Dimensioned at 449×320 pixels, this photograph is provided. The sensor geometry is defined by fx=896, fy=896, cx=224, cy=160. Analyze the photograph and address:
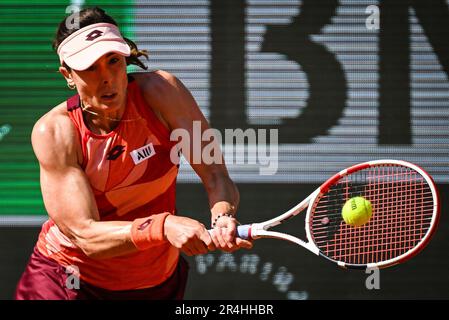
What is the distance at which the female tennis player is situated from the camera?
2.93m

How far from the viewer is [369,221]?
133 inches

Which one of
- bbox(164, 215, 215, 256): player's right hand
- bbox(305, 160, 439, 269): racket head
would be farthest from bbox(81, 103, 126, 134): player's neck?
bbox(305, 160, 439, 269): racket head

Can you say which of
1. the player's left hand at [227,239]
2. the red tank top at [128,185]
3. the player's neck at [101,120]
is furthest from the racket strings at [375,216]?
the player's neck at [101,120]

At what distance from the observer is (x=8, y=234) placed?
178 inches

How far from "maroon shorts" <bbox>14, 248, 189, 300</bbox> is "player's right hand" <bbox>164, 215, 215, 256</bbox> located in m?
0.67

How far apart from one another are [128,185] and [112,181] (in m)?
0.06

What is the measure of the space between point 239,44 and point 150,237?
1.88 meters

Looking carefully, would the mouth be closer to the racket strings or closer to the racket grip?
the racket grip

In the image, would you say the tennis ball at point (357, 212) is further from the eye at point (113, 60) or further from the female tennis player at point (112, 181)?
the eye at point (113, 60)

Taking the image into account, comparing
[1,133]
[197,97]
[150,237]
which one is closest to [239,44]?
[197,97]

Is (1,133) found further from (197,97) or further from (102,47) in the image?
(102,47)

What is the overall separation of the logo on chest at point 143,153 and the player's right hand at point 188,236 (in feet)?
1.49

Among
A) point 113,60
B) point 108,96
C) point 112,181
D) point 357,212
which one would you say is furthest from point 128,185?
point 357,212

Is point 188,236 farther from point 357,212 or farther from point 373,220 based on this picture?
point 373,220
